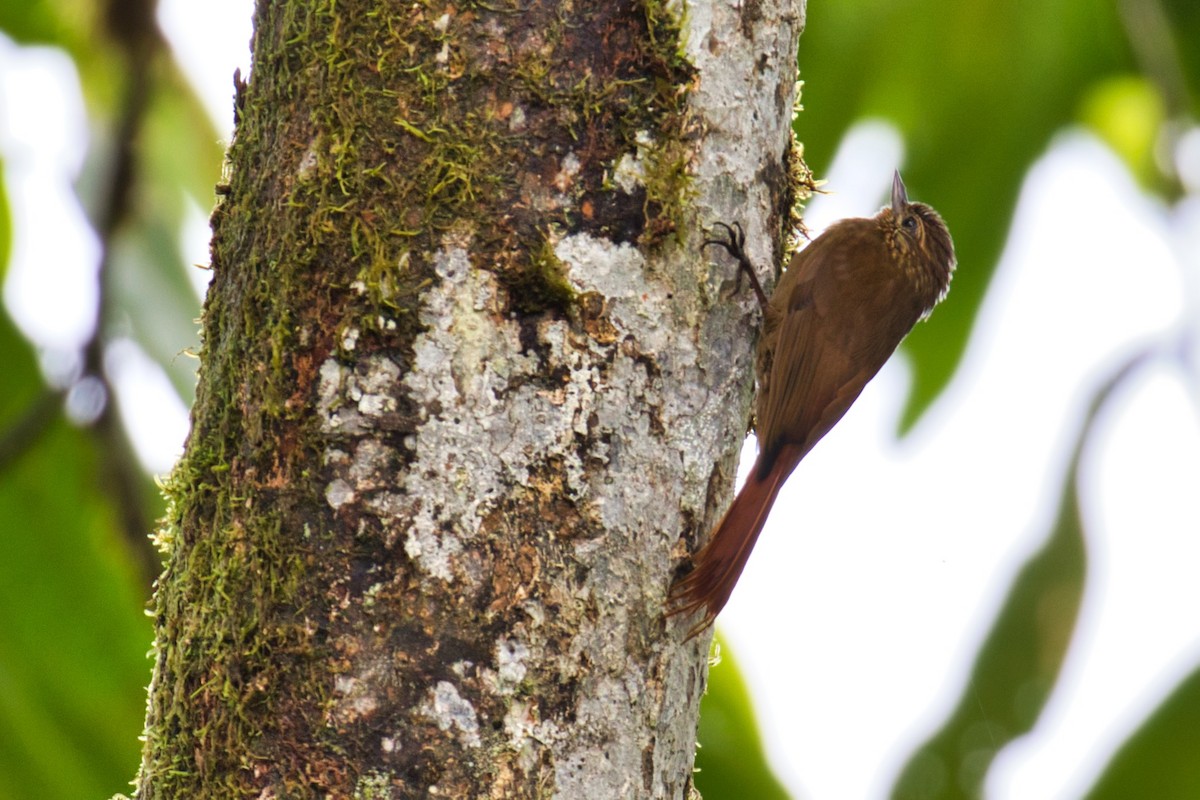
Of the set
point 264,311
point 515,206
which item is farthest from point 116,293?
point 515,206

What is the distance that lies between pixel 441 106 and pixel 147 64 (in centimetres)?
185

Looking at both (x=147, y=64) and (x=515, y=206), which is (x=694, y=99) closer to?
(x=515, y=206)

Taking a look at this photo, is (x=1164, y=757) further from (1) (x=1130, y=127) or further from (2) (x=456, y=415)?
(1) (x=1130, y=127)

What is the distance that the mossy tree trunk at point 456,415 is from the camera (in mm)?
1740

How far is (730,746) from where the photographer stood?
11.7ft

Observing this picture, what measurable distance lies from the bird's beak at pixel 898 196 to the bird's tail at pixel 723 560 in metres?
1.60

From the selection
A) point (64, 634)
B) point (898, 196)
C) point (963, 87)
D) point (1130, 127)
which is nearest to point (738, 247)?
point (898, 196)

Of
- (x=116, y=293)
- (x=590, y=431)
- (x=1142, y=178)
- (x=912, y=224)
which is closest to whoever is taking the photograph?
(x=590, y=431)

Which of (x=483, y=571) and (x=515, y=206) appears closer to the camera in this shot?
(x=483, y=571)

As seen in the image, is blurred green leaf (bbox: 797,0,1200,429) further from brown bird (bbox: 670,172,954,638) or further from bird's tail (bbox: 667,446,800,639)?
bird's tail (bbox: 667,446,800,639)

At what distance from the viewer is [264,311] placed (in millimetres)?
1928

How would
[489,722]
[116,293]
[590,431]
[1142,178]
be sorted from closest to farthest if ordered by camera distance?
[489,722] < [590,431] < [116,293] < [1142,178]

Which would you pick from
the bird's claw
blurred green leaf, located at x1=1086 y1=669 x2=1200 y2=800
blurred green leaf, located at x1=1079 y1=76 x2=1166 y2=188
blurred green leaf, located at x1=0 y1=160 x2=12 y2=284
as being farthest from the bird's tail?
blurred green leaf, located at x1=1079 y1=76 x2=1166 y2=188

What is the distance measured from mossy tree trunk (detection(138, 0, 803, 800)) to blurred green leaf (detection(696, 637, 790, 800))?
4.81 ft
